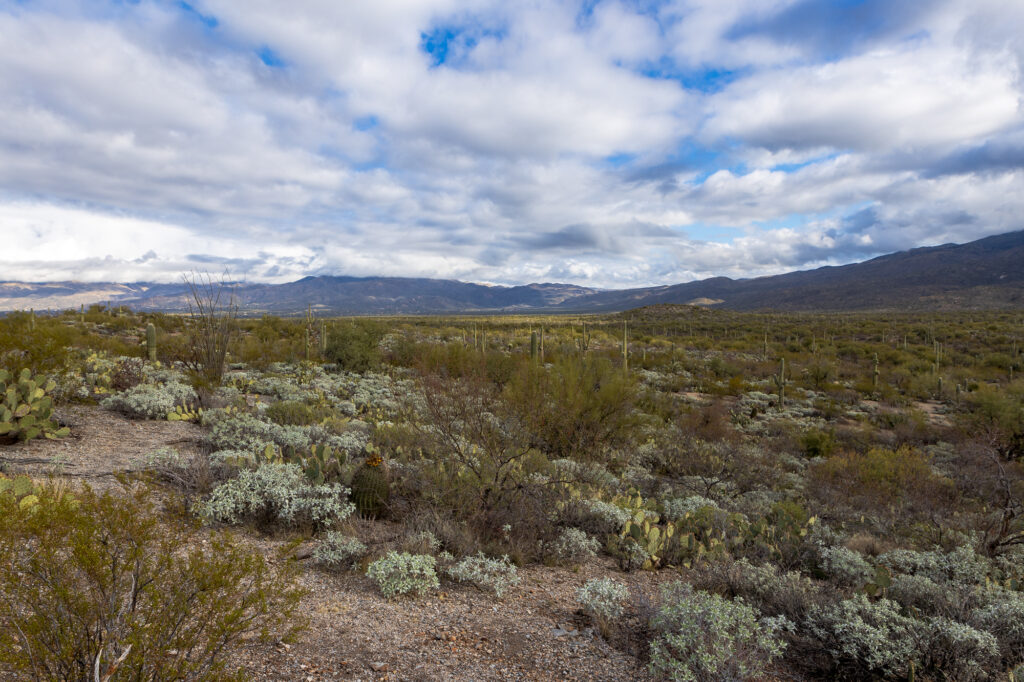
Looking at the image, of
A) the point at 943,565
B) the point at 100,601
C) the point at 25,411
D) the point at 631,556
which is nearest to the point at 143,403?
the point at 25,411

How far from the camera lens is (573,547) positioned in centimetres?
638

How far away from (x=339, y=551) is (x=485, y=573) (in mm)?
1618

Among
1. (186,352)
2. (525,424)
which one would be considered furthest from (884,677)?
(186,352)

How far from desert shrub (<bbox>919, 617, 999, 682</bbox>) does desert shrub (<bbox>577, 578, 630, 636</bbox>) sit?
244cm

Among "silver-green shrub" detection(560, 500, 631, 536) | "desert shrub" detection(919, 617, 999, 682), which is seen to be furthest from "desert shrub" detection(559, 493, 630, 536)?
"desert shrub" detection(919, 617, 999, 682)

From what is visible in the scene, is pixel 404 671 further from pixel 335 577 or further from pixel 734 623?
pixel 734 623

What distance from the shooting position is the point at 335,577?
516 centimetres

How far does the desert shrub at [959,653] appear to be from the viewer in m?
3.95

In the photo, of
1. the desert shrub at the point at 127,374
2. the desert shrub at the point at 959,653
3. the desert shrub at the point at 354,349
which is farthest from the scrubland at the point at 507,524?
the desert shrub at the point at 354,349

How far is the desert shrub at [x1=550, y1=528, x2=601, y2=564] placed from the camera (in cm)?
631

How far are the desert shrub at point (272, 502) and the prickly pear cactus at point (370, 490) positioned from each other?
0.29 m

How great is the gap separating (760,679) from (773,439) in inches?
473

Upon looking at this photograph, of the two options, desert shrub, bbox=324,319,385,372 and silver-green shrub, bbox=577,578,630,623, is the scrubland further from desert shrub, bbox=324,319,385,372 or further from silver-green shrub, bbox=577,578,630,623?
desert shrub, bbox=324,319,385,372

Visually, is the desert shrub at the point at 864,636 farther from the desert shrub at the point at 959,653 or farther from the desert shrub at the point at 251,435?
the desert shrub at the point at 251,435
